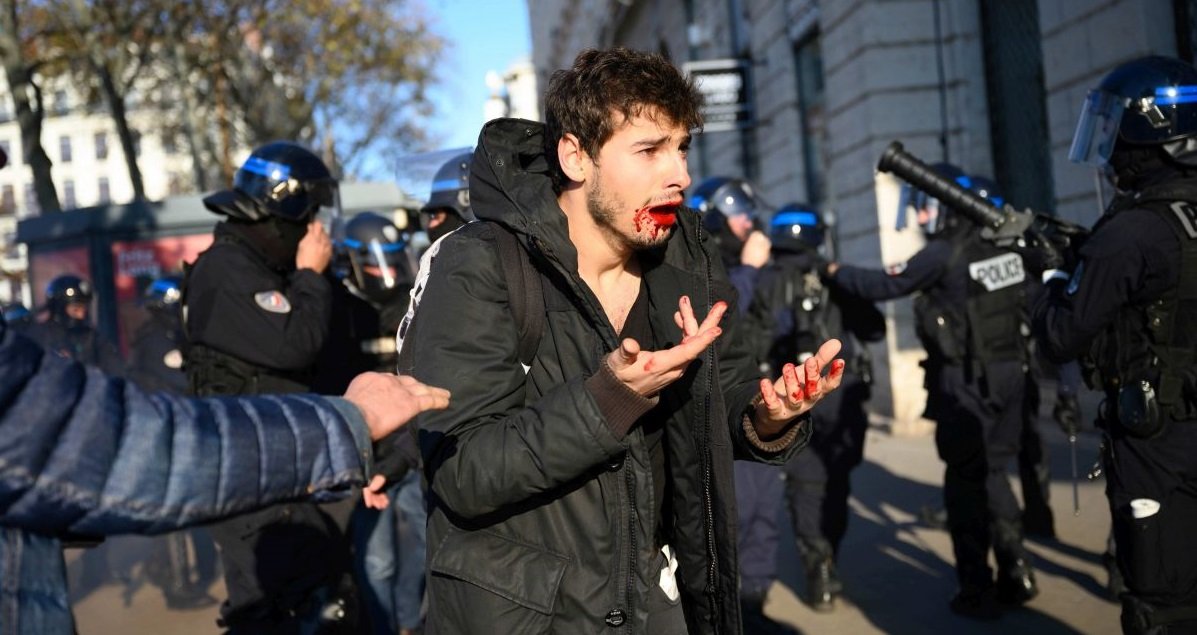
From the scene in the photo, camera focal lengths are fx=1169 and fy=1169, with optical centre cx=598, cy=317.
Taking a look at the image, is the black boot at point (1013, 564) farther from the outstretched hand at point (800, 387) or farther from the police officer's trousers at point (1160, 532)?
the outstretched hand at point (800, 387)

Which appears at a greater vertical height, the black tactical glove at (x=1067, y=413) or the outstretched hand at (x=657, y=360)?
the outstretched hand at (x=657, y=360)

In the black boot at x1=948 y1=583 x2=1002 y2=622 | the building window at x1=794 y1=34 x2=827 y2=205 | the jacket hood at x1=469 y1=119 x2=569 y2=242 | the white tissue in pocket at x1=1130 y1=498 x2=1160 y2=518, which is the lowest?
the black boot at x1=948 y1=583 x2=1002 y2=622

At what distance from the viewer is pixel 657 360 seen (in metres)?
2.15

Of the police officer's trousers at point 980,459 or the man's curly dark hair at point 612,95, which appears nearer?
the man's curly dark hair at point 612,95

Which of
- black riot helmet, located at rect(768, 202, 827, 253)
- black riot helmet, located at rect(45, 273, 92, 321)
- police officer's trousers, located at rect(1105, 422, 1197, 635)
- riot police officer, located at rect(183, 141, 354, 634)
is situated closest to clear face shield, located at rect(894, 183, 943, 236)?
black riot helmet, located at rect(768, 202, 827, 253)

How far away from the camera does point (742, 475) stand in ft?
19.2

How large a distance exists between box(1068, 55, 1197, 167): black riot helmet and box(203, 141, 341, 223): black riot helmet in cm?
287

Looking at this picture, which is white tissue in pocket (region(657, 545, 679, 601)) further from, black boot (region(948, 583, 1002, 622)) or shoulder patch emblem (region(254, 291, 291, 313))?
black boot (region(948, 583, 1002, 622))

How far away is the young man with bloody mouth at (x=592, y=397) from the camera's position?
7.42 feet

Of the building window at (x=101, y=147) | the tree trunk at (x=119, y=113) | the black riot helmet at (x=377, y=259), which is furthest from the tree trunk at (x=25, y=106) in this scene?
the building window at (x=101, y=147)

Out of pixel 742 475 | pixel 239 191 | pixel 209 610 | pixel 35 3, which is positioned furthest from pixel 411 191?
pixel 35 3

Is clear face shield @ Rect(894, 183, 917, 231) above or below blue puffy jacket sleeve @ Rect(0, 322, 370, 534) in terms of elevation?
above

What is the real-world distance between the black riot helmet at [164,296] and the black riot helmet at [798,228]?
13.8 feet

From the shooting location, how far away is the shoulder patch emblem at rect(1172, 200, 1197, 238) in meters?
3.44
